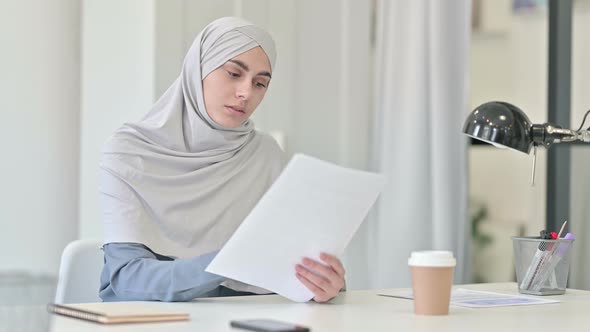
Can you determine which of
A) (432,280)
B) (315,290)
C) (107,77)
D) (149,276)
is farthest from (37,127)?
(432,280)

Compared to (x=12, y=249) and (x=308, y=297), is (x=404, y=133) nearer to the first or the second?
(x=12, y=249)

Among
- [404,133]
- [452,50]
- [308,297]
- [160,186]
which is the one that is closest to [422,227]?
[404,133]

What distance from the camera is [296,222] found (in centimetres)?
155

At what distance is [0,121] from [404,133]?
4.63 ft

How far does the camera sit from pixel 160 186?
82.1 inches

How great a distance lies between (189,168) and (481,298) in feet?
2.46

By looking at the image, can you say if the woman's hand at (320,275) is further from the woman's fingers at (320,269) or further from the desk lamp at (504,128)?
the desk lamp at (504,128)

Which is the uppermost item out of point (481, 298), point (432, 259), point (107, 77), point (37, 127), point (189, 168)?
point (107, 77)

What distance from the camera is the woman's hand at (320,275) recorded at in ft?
5.45

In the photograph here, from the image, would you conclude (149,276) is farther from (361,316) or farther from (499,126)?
(499,126)

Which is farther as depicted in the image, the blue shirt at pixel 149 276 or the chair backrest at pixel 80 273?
the chair backrest at pixel 80 273

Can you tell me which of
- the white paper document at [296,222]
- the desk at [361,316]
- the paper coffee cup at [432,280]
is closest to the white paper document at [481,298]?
the desk at [361,316]

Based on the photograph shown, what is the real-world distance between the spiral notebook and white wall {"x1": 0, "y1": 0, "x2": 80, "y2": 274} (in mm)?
1428

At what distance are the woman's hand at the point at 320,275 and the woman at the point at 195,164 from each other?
0.31 meters
